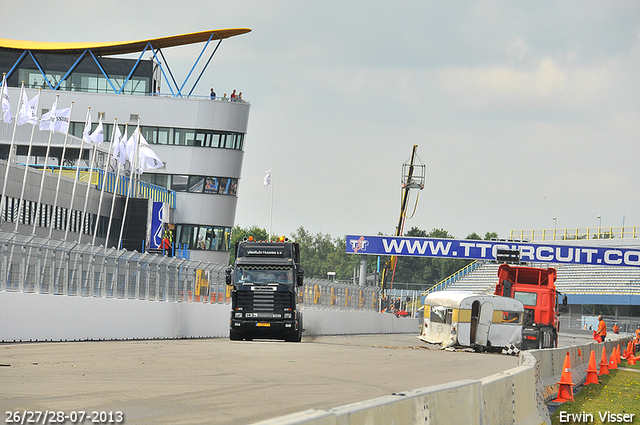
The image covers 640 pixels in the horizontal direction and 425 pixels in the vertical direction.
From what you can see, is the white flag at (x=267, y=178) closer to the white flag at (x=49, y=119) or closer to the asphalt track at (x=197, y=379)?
the white flag at (x=49, y=119)

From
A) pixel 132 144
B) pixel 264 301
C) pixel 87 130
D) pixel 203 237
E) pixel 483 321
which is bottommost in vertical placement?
pixel 264 301

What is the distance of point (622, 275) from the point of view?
81.6m

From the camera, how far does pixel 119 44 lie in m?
68.2

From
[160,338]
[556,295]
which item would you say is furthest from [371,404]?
[556,295]

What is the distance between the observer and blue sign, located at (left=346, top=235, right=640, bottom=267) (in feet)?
214

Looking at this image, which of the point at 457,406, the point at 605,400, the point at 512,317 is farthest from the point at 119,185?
the point at 457,406

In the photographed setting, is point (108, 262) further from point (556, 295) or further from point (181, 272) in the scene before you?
point (556, 295)

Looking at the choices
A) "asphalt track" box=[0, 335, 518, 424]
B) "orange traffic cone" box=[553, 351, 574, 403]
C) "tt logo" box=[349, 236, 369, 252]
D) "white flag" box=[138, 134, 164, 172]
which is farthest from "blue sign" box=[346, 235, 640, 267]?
"orange traffic cone" box=[553, 351, 574, 403]

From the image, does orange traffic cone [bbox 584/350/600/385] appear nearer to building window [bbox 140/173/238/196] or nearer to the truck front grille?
the truck front grille

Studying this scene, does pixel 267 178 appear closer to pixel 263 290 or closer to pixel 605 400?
pixel 263 290

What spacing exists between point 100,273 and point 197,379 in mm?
12463

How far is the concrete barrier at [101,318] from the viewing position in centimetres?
2142

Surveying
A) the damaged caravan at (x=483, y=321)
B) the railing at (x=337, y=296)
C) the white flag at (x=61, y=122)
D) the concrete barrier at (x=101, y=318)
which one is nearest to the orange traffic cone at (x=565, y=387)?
the concrete barrier at (x=101, y=318)

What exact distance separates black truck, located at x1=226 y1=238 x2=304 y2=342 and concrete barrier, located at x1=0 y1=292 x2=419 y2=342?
7.19ft
